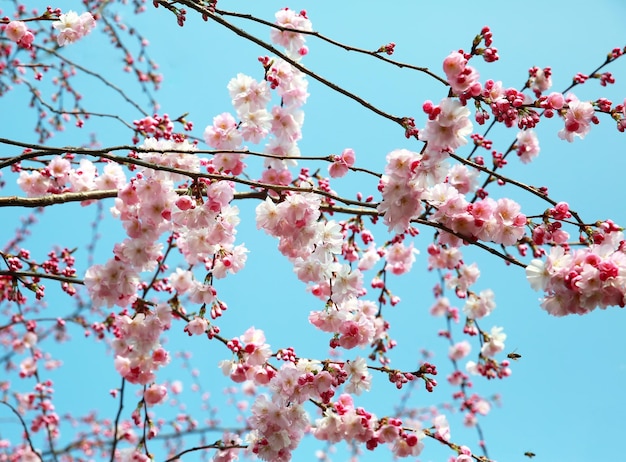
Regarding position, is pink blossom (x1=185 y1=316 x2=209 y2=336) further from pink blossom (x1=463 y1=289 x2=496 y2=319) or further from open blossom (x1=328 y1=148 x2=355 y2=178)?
pink blossom (x1=463 y1=289 x2=496 y2=319)

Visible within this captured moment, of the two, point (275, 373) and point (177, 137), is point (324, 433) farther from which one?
point (177, 137)

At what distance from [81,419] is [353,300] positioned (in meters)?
7.98

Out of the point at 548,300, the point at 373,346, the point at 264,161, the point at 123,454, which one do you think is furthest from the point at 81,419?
the point at 548,300

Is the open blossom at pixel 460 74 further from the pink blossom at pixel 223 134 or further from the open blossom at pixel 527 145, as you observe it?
the open blossom at pixel 527 145

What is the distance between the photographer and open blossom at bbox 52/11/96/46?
3.41 meters

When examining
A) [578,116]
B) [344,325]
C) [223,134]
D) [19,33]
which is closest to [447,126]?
[578,116]

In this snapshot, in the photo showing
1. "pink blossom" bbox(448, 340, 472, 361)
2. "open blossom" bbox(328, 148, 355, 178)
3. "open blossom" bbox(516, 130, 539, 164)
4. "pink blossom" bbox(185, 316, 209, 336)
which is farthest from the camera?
"pink blossom" bbox(448, 340, 472, 361)

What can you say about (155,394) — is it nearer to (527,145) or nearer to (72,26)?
(72,26)

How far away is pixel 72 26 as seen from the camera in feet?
11.2

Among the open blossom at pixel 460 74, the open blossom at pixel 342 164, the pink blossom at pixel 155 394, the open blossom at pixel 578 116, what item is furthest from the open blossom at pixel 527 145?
the pink blossom at pixel 155 394

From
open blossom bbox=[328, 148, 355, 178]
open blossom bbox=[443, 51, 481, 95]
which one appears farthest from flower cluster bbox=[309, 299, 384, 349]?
open blossom bbox=[443, 51, 481, 95]

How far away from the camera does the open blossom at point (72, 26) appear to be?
341 centimetres

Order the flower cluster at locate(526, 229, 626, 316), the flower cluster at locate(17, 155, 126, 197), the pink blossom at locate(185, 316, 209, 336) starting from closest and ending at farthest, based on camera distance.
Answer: the flower cluster at locate(526, 229, 626, 316) → the pink blossom at locate(185, 316, 209, 336) → the flower cluster at locate(17, 155, 126, 197)

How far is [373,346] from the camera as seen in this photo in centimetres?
384
